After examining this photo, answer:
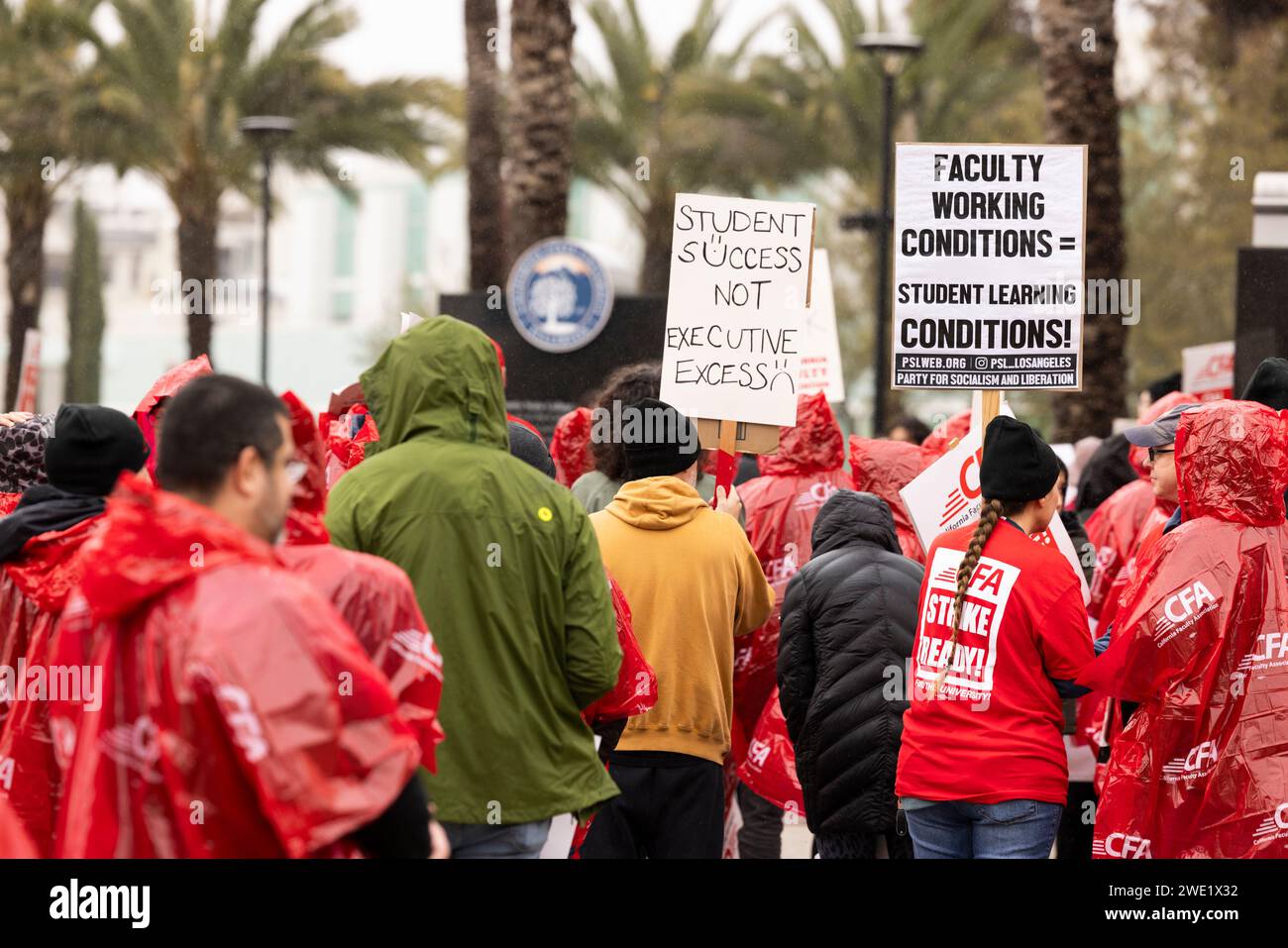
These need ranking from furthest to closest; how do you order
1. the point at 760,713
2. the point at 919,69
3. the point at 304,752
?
the point at 919,69
the point at 760,713
the point at 304,752

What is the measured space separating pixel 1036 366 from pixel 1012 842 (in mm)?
2236

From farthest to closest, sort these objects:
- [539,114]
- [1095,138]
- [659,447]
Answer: [539,114]
[1095,138]
[659,447]

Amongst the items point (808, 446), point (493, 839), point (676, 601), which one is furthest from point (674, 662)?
point (808, 446)

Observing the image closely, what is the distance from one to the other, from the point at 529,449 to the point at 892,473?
1977 mm

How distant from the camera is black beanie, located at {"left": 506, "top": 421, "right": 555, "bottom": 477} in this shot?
228 inches

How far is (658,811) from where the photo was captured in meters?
5.38

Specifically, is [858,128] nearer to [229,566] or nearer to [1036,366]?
[1036,366]

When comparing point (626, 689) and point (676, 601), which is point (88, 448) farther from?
point (676, 601)

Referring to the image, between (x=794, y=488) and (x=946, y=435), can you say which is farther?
(x=946, y=435)

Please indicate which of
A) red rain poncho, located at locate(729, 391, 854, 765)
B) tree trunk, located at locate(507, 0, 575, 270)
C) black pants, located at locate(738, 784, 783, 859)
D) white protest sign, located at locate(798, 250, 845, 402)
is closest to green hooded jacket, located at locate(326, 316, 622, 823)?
red rain poncho, located at locate(729, 391, 854, 765)

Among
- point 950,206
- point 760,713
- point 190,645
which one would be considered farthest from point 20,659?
point 950,206

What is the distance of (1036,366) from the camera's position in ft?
21.5

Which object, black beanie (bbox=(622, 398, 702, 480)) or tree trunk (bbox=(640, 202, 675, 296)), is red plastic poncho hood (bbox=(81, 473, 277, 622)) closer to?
black beanie (bbox=(622, 398, 702, 480))
